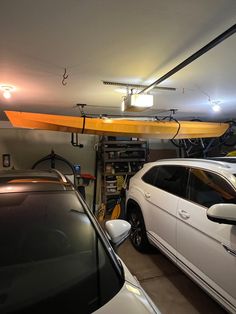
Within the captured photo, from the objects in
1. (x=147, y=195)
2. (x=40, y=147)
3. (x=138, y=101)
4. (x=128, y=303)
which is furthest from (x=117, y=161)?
(x=128, y=303)

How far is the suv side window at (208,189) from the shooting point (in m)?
2.33

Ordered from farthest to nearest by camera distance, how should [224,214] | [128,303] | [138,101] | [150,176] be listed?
[150,176] < [138,101] < [224,214] < [128,303]

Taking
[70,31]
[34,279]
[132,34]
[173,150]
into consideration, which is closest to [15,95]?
[70,31]

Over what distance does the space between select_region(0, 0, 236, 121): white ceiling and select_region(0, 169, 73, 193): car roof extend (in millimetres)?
1110

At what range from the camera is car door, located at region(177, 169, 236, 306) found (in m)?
1.98

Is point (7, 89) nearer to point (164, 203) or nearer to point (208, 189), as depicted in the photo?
point (164, 203)

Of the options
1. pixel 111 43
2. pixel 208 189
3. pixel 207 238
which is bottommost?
pixel 207 238

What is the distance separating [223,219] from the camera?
1.87 meters

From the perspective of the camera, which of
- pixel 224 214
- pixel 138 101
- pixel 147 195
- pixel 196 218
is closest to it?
pixel 224 214

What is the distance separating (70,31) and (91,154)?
4991 mm

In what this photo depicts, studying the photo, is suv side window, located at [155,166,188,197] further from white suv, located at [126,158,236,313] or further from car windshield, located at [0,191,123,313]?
car windshield, located at [0,191,123,313]

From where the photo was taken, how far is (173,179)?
313 cm

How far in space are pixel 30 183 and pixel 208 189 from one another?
6.03ft

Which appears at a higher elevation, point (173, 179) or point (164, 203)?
point (173, 179)
